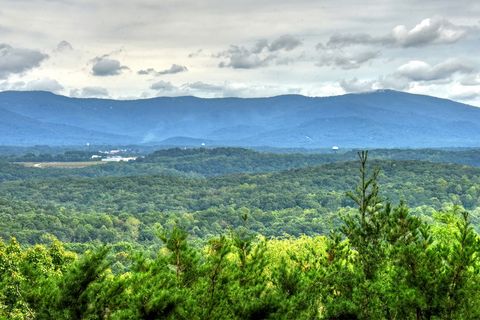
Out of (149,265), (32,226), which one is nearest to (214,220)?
(32,226)

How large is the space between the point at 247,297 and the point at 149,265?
17.2 ft

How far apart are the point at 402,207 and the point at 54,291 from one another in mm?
16106

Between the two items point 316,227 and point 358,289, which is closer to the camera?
point 358,289

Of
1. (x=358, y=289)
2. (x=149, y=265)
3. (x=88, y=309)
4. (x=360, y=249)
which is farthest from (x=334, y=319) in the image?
(x=88, y=309)

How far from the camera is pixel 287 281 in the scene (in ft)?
91.3

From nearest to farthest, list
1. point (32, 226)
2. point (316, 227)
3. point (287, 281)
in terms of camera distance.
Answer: point (287, 281) → point (32, 226) → point (316, 227)

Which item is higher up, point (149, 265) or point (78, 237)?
point (149, 265)

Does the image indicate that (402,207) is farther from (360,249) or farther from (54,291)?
(54,291)

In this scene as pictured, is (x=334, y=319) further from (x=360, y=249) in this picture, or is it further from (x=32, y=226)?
(x=32, y=226)

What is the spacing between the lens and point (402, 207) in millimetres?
28016

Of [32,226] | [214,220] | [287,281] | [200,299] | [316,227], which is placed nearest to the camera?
[200,299]

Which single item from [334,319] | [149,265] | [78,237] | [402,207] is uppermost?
[402,207]

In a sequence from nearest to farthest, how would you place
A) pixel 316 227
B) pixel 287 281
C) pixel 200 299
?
pixel 200 299 < pixel 287 281 < pixel 316 227

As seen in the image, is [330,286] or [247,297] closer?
[247,297]
